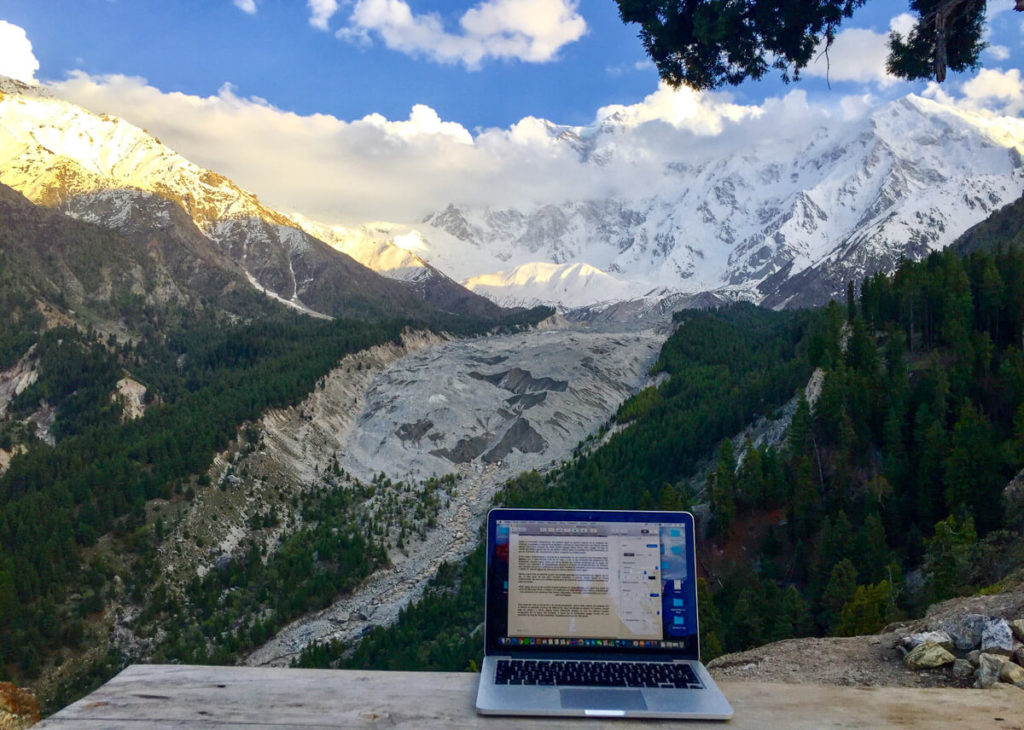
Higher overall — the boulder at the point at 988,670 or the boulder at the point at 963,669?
the boulder at the point at 988,670

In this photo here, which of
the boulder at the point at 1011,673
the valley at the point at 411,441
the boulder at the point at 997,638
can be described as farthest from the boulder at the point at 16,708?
the valley at the point at 411,441

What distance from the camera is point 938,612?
10.3 metres

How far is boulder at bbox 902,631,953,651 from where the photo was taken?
760cm

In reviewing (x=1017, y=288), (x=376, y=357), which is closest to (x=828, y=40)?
(x=1017, y=288)

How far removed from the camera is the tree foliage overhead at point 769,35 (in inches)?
494

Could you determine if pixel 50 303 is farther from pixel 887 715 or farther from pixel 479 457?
pixel 887 715

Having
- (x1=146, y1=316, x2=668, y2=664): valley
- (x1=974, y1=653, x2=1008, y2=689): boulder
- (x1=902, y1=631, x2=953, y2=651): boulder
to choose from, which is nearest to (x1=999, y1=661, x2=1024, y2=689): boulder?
(x1=974, y1=653, x2=1008, y2=689): boulder

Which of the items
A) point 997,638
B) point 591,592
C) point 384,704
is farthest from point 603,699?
point 997,638

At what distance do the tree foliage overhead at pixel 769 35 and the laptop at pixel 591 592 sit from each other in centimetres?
922

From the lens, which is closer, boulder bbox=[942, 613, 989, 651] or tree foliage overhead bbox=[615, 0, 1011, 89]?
boulder bbox=[942, 613, 989, 651]

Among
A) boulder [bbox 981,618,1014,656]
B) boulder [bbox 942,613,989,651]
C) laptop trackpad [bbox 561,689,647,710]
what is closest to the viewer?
laptop trackpad [bbox 561,689,647,710]

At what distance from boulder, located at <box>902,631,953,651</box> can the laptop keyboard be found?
3.37 m

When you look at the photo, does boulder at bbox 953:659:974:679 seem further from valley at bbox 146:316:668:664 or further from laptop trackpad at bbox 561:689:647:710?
valley at bbox 146:316:668:664

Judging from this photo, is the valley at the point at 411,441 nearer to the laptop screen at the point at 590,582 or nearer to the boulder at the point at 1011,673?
the laptop screen at the point at 590,582
